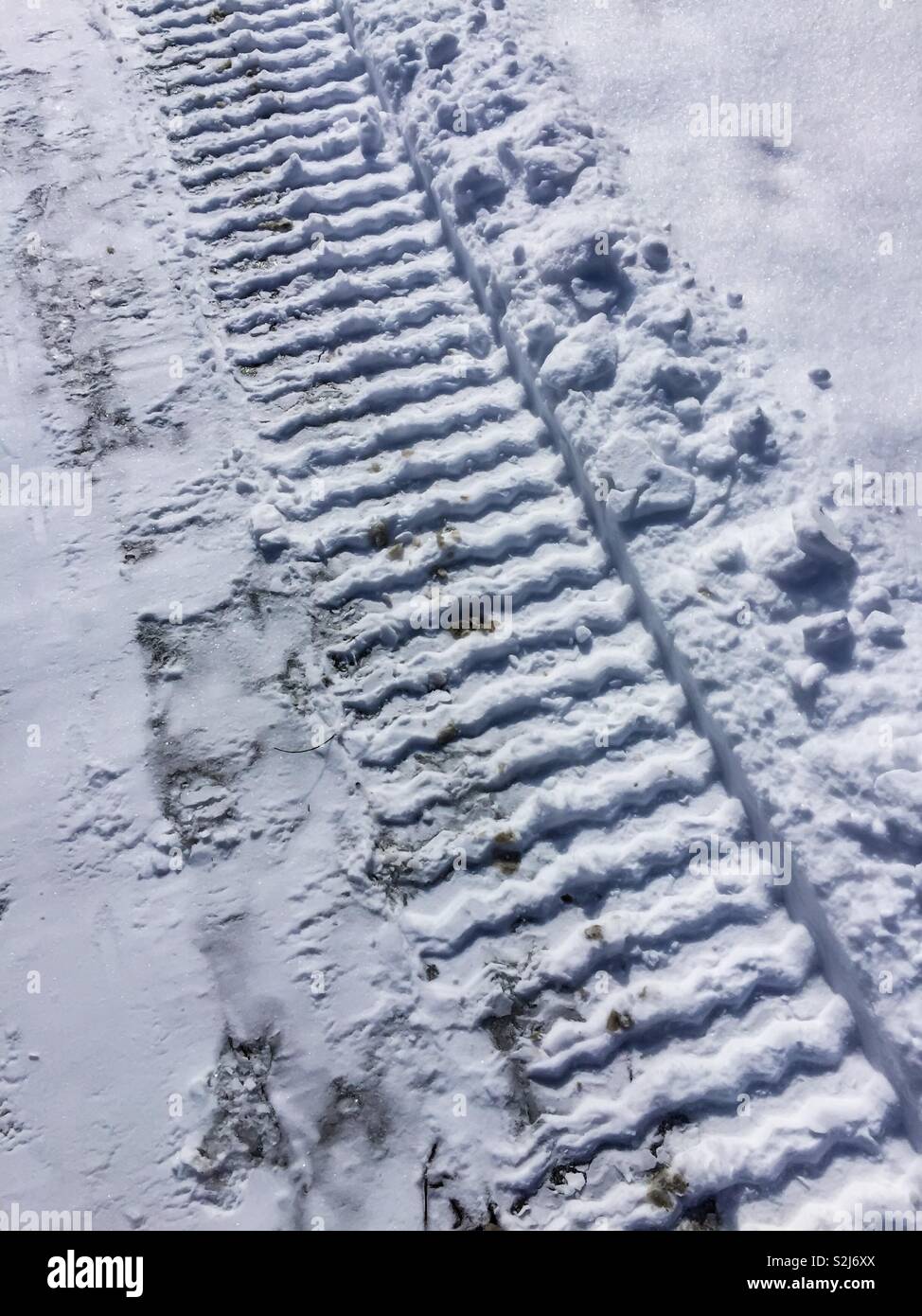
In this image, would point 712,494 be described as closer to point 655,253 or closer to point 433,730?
point 655,253

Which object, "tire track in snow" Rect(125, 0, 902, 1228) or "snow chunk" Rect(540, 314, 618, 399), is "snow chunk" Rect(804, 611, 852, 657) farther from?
"snow chunk" Rect(540, 314, 618, 399)

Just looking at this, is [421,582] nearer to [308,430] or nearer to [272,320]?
[308,430]

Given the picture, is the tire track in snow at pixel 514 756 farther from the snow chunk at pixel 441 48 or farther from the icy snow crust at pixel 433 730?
the snow chunk at pixel 441 48

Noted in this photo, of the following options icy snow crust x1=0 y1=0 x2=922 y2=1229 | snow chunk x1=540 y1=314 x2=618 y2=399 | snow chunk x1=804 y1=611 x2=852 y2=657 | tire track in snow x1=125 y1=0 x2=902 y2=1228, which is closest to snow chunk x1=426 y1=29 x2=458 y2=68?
icy snow crust x1=0 y1=0 x2=922 y2=1229

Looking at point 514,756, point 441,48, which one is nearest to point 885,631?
point 514,756

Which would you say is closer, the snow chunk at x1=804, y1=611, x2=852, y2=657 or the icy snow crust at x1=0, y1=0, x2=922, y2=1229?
the icy snow crust at x1=0, y1=0, x2=922, y2=1229

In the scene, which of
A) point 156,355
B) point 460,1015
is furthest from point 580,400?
point 460,1015
